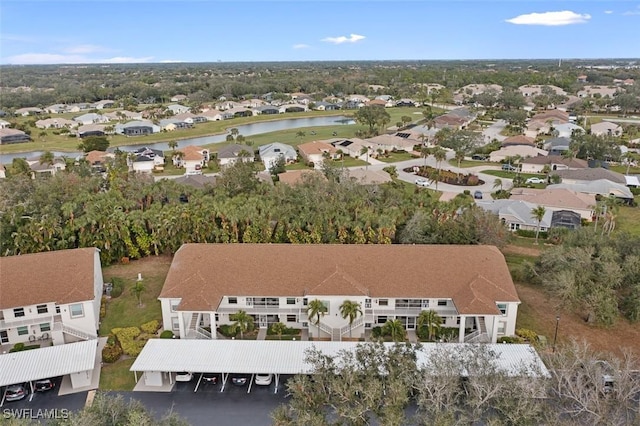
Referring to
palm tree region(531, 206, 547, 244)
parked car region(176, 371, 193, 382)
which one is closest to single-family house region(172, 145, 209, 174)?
palm tree region(531, 206, 547, 244)

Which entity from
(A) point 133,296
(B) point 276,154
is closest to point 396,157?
(B) point 276,154

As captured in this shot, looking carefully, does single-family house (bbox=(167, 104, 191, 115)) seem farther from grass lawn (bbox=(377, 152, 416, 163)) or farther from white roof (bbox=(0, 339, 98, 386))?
white roof (bbox=(0, 339, 98, 386))

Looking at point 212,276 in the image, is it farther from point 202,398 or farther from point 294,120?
point 294,120

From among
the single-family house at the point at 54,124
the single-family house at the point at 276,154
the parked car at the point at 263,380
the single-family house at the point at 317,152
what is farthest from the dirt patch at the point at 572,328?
the single-family house at the point at 54,124

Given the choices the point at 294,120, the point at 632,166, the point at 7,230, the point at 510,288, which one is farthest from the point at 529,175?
the point at 294,120

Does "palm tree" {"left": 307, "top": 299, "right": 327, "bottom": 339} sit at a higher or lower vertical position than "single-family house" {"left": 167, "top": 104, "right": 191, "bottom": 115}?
lower

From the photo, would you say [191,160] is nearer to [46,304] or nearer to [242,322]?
[46,304]
